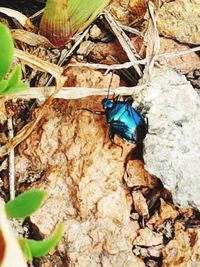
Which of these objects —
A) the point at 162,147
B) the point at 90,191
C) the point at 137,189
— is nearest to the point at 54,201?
the point at 90,191

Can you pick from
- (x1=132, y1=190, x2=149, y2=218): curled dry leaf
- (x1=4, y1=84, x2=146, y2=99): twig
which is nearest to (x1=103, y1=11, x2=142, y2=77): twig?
(x1=4, y1=84, x2=146, y2=99): twig

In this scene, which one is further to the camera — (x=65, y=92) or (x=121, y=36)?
(x=121, y=36)

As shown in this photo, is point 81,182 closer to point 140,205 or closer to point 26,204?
point 140,205

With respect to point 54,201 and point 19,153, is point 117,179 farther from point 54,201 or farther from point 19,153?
point 19,153

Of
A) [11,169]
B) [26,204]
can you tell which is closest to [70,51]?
[11,169]

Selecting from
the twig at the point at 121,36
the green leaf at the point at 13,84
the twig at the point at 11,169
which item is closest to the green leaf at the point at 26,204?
the green leaf at the point at 13,84

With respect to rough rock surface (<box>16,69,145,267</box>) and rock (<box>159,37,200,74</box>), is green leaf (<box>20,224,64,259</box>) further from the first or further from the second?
rock (<box>159,37,200,74</box>)

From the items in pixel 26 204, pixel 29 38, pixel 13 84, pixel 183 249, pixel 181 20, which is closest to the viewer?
pixel 26 204
